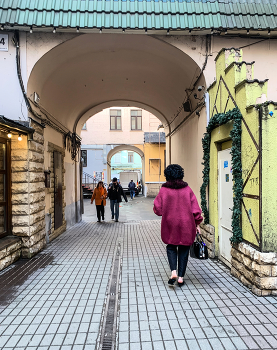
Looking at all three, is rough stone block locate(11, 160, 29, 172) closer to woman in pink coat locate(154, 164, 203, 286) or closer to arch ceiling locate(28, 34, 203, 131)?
arch ceiling locate(28, 34, 203, 131)

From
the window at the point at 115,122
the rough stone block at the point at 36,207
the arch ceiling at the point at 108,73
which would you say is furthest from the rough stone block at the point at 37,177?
the window at the point at 115,122

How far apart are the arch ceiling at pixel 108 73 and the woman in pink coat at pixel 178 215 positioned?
3.45 m

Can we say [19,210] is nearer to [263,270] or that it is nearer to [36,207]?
[36,207]

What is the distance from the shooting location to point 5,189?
552cm

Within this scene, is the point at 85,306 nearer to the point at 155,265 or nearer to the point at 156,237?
the point at 155,265

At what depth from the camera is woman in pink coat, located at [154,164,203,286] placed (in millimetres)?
3900

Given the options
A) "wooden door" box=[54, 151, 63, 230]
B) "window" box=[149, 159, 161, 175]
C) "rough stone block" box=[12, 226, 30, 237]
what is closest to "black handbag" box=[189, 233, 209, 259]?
"rough stone block" box=[12, 226, 30, 237]

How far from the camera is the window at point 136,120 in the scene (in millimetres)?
24281

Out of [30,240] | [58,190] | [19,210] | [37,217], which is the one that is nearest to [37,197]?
[37,217]

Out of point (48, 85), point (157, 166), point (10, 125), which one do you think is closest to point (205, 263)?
point (10, 125)

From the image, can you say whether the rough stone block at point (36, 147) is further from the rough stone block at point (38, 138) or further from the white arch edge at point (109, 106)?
the white arch edge at point (109, 106)

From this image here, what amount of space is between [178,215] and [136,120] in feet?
69.8

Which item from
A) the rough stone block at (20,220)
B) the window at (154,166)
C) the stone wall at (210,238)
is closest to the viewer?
the stone wall at (210,238)

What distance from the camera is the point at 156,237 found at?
7617mm
